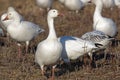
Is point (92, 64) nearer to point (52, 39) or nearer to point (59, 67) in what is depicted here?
point (59, 67)

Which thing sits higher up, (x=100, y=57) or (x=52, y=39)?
(x=52, y=39)

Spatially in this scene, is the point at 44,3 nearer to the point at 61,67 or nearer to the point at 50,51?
the point at 61,67

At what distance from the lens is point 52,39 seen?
7.62 metres

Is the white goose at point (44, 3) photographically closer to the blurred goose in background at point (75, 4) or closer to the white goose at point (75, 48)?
the blurred goose in background at point (75, 4)

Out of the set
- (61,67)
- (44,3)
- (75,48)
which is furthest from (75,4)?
(75,48)

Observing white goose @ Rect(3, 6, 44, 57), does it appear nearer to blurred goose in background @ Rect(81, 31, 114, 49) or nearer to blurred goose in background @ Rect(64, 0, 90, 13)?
blurred goose in background @ Rect(81, 31, 114, 49)

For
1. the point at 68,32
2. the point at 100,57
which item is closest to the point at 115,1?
the point at 68,32

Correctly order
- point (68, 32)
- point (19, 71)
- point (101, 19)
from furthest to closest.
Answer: point (68, 32), point (101, 19), point (19, 71)

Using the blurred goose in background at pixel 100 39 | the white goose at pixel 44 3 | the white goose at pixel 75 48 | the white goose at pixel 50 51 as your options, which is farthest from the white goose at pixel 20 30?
the white goose at pixel 44 3

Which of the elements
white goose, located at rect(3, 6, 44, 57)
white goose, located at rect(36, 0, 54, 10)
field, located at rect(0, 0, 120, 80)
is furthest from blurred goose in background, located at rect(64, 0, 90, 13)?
white goose, located at rect(3, 6, 44, 57)

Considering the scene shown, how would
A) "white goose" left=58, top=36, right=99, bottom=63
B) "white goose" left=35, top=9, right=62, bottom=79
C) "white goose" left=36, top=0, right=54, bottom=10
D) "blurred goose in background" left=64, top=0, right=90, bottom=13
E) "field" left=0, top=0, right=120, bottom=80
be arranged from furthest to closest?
"white goose" left=36, top=0, right=54, bottom=10, "blurred goose in background" left=64, top=0, right=90, bottom=13, "white goose" left=58, top=36, right=99, bottom=63, "field" left=0, top=0, right=120, bottom=80, "white goose" left=35, top=9, right=62, bottom=79

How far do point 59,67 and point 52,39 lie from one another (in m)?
1.24

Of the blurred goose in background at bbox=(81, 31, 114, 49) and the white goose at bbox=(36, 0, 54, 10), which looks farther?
the white goose at bbox=(36, 0, 54, 10)

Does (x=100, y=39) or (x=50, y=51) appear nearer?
(x=50, y=51)
